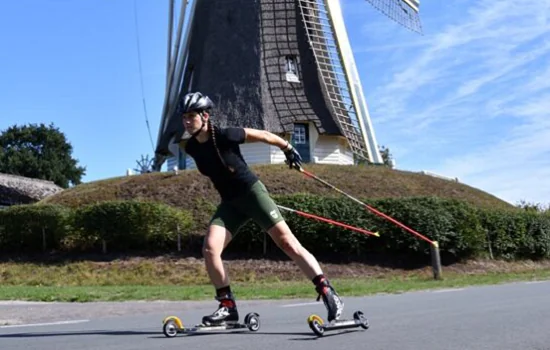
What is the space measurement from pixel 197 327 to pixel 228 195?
3.56 feet

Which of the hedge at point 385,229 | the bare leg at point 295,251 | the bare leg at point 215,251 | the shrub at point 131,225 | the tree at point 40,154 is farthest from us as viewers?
the tree at point 40,154

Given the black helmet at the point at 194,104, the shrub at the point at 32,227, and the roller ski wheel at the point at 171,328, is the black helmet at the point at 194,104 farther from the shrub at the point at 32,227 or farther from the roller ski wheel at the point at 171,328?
the shrub at the point at 32,227

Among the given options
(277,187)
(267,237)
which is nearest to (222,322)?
(267,237)

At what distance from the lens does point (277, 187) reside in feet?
82.4

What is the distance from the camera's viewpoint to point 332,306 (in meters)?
5.46

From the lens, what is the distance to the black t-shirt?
5.71 m

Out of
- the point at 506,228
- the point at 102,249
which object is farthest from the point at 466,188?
the point at 102,249

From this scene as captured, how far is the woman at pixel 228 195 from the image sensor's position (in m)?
5.69

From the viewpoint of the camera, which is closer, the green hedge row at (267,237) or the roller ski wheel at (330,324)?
the roller ski wheel at (330,324)

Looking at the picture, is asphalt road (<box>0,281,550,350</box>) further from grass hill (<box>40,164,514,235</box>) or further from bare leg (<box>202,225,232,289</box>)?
grass hill (<box>40,164,514,235</box>)

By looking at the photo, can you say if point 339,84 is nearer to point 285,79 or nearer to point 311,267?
point 285,79

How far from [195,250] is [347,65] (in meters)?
14.0

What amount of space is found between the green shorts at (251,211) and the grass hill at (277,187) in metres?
16.4

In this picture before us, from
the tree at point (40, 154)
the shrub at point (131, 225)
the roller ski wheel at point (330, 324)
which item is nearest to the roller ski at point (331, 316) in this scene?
the roller ski wheel at point (330, 324)
